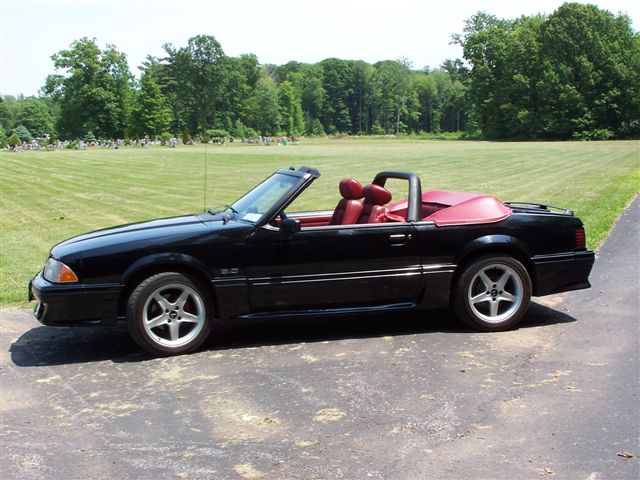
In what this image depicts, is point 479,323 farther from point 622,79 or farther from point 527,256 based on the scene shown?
point 622,79

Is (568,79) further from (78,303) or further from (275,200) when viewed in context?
(78,303)

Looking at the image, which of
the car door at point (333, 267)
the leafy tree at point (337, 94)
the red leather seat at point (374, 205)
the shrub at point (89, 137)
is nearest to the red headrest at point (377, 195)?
the red leather seat at point (374, 205)

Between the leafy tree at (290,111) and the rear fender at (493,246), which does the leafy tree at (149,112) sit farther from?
the rear fender at (493,246)

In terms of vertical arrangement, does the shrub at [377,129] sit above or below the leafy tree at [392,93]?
below

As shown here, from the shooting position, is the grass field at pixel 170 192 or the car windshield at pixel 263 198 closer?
the car windshield at pixel 263 198

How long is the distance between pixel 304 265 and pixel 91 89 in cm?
10560

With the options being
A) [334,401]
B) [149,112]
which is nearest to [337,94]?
[149,112]

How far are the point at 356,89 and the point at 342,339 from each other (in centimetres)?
16589

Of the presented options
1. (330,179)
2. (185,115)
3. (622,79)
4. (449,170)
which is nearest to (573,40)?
(622,79)

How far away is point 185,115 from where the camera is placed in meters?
110

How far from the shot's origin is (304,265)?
17.7 ft

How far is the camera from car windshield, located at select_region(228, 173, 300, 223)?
555 cm

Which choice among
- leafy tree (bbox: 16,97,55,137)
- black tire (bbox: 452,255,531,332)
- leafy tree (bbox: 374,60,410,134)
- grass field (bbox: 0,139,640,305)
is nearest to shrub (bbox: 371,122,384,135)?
leafy tree (bbox: 374,60,410,134)

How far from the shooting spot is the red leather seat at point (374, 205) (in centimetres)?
582
